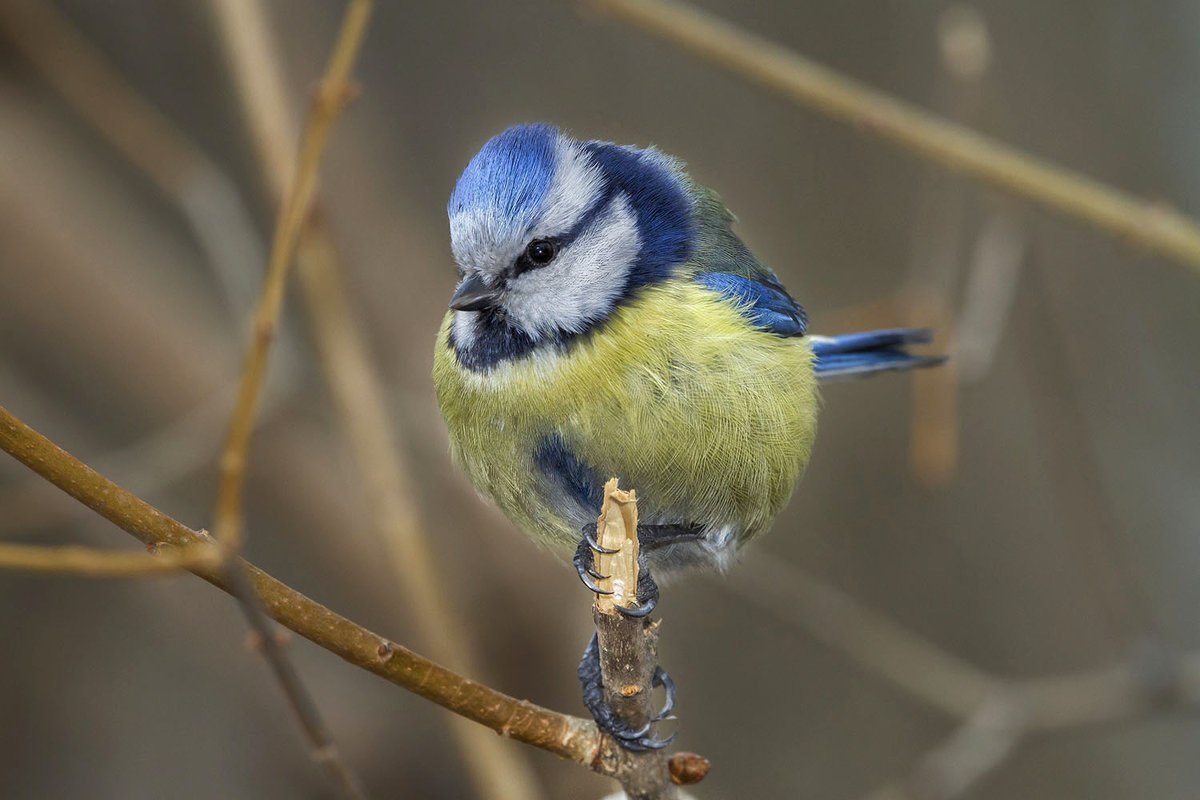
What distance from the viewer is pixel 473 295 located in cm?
201

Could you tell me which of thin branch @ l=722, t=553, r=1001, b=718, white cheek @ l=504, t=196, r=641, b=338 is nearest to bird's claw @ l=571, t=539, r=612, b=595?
white cheek @ l=504, t=196, r=641, b=338

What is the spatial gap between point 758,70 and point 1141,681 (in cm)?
173

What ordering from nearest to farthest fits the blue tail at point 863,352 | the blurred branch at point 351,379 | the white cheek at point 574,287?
the white cheek at point 574,287 < the blurred branch at point 351,379 < the blue tail at point 863,352

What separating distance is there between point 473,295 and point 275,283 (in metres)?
0.37

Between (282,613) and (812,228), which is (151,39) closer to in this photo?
(812,228)

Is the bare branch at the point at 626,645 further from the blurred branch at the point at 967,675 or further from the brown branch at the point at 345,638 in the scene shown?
the blurred branch at the point at 967,675

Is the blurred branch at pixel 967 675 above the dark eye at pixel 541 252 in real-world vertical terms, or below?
above

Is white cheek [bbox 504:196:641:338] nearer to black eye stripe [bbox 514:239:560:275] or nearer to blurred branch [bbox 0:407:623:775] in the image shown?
black eye stripe [bbox 514:239:560:275]

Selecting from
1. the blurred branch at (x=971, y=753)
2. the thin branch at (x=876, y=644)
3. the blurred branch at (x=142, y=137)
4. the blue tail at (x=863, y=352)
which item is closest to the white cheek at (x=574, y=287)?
the blue tail at (x=863, y=352)

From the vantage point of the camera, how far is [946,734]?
3930mm

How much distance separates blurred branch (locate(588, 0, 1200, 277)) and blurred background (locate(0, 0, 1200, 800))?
443mm

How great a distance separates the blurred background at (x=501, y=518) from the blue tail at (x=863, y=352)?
33cm

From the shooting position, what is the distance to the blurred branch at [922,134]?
7.85 ft

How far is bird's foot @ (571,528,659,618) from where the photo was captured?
164 centimetres
